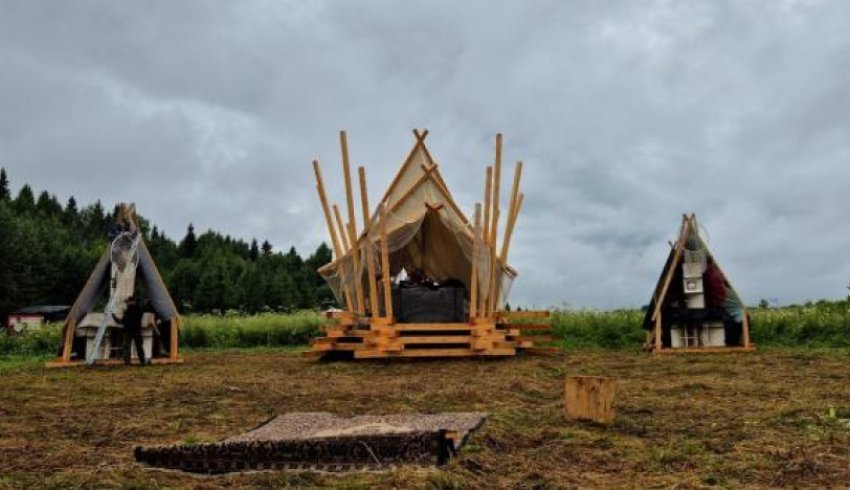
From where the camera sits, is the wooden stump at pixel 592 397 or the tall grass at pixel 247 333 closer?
the wooden stump at pixel 592 397

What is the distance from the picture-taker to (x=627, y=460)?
501cm

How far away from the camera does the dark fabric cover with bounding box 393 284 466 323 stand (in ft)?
45.6

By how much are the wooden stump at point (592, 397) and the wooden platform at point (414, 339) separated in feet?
21.2

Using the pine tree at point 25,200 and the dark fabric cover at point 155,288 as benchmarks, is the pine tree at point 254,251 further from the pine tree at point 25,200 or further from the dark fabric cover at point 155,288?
the dark fabric cover at point 155,288

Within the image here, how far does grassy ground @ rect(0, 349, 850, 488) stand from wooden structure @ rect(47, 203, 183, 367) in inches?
30.4

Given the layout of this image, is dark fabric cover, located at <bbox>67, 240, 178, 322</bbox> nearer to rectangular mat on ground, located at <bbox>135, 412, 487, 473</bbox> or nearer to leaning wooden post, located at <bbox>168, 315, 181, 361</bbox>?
leaning wooden post, located at <bbox>168, 315, 181, 361</bbox>

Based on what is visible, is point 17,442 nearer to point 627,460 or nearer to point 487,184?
point 627,460

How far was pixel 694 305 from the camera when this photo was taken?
46.1ft

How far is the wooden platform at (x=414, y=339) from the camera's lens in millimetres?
12766

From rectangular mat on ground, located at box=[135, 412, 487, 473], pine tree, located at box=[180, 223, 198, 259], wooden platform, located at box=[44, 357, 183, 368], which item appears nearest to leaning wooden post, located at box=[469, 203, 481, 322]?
wooden platform, located at box=[44, 357, 183, 368]

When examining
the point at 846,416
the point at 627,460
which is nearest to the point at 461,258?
the point at 846,416

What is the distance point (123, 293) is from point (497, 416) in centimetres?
868

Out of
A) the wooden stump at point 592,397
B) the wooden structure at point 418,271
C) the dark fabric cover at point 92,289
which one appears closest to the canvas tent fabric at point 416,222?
the wooden structure at point 418,271

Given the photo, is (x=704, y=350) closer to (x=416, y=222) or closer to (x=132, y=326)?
(x=416, y=222)
